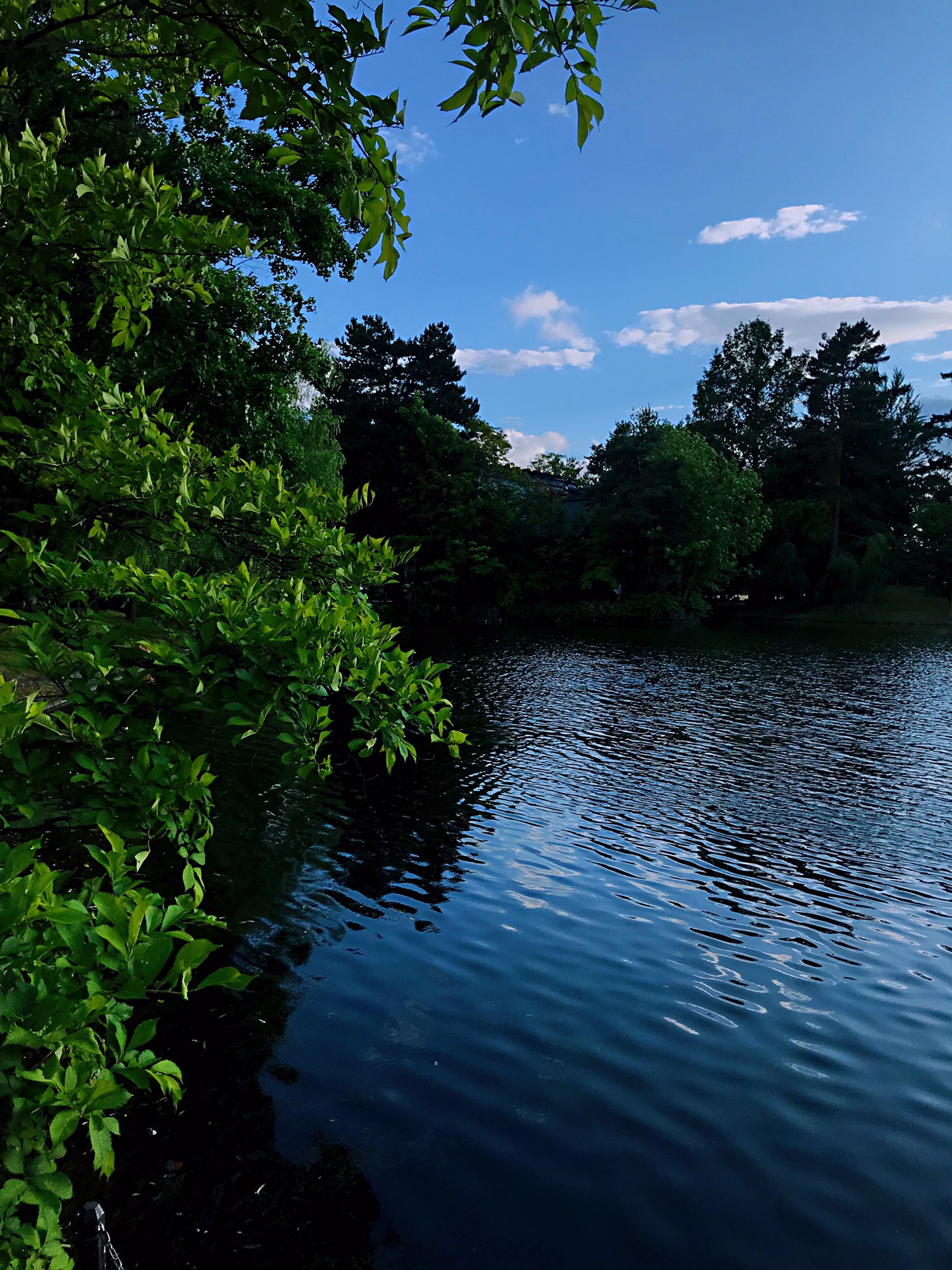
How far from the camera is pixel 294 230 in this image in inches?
833

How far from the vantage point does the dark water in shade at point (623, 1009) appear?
5.02 meters

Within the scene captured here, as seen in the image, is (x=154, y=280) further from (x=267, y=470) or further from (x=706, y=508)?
(x=706, y=508)

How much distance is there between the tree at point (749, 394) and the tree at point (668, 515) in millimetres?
19994

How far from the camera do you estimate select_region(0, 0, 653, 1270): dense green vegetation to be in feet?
7.43

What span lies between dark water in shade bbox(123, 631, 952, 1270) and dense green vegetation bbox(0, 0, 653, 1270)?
Result: 2444 mm

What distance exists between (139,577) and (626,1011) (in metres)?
5.92

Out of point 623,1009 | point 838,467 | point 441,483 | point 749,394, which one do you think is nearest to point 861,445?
point 838,467

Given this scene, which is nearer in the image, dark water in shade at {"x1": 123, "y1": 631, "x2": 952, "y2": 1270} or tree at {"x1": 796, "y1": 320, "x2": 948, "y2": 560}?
dark water in shade at {"x1": 123, "y1": 631, "x2": 952, "y2": 1270}

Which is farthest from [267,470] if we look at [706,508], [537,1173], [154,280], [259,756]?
[706,508]

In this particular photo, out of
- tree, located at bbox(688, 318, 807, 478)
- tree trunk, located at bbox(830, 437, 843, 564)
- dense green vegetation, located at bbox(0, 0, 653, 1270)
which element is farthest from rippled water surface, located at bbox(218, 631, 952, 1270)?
tree, located at bbox(688, 318, 807, 478)

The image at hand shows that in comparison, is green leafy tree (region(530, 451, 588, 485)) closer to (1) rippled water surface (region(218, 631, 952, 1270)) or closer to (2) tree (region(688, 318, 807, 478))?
(2) tree (region(688, 318, 807, 478))

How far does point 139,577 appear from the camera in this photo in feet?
11.8

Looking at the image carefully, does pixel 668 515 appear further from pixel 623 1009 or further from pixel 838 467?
pixel 623 1009

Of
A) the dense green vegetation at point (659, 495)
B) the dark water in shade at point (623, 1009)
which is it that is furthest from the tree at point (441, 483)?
the dark water in shade at point (623, 1009)
